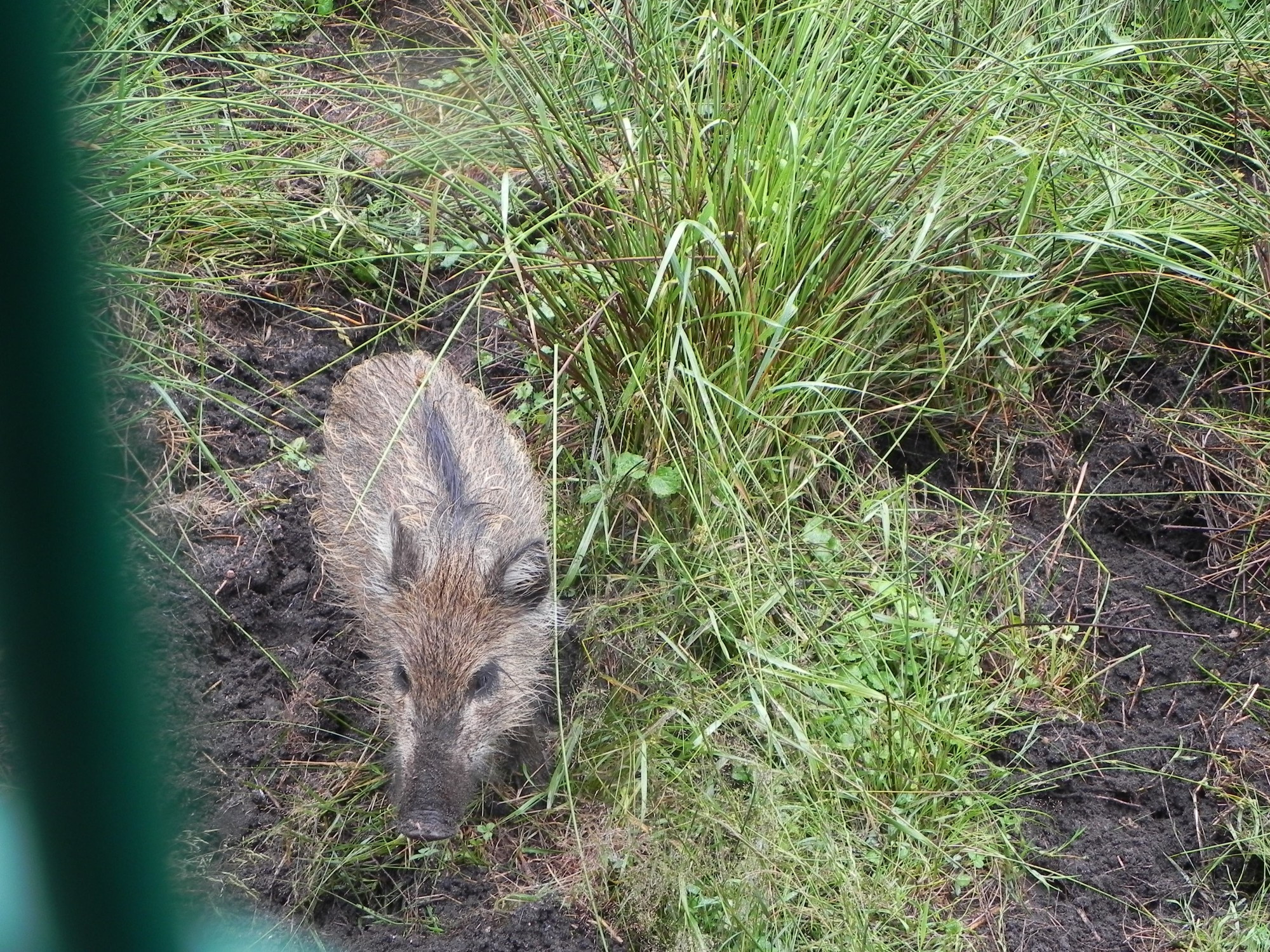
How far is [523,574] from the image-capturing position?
3.54m

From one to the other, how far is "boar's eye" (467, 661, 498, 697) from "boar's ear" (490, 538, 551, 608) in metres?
0.21

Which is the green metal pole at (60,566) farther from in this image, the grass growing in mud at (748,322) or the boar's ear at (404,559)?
the boar's ear at (404,559)

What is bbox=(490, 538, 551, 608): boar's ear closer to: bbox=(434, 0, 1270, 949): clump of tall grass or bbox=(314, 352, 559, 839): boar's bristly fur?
bbox=(314, 352, 559, 839): boar's bristly fur

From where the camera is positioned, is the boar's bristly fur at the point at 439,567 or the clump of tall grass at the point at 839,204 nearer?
the boar's bristly fur at the point at 439,567

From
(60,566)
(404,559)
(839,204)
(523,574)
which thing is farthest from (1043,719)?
(60,566)

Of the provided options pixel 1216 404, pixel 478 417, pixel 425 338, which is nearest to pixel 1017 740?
pixel 1216 404

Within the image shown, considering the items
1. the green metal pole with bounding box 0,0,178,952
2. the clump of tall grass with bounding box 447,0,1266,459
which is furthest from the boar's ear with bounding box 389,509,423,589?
the green metal pole with bounding box 0,0,178,952

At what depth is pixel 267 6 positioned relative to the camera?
5.12 m

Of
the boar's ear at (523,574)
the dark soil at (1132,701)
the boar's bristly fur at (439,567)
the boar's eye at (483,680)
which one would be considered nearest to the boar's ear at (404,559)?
Answer: the boar's bristly fur at (439,567)

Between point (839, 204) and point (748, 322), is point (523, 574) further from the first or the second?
point (839, 204)

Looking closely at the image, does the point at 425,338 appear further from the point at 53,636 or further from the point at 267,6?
the point at 53,636

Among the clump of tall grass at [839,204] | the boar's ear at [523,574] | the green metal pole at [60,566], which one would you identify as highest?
the green metal pole at [60,566]

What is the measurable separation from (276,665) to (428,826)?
807 millimetres

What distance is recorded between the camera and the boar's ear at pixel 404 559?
3.52 m
